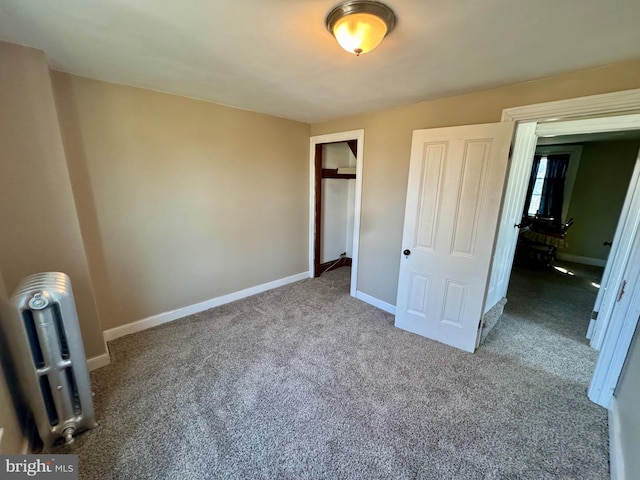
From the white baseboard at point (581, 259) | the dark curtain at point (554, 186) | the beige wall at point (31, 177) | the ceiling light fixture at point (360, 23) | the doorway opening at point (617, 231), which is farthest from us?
the dark curtain at point (554, 186)

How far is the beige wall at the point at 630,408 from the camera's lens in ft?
4.05

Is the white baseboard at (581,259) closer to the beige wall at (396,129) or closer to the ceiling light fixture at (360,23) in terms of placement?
the beige wall at (396,129)

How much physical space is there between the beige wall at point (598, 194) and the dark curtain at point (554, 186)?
0.20 m

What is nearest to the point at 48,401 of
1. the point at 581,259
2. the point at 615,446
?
the point at 615,446

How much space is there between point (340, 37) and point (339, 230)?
334 cm

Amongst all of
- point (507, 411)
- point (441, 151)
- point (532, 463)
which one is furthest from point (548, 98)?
point (532, 463)

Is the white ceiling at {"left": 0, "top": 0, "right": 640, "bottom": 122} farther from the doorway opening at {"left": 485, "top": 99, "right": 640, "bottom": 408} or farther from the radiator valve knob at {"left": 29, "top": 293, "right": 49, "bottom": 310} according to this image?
the radiator valve knob at {"left": 29, "top": 293, "right": 49, "bottom": 310}

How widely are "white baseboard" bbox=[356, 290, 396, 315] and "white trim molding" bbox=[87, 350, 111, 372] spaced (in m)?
2.63

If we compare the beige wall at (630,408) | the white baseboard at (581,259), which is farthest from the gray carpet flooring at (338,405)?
the white baseboard at (581,259)

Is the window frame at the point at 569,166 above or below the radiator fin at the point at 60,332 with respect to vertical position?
above

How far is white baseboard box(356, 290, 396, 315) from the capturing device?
3.02 m

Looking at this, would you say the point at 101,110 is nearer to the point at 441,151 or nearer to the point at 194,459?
the point at 194,459

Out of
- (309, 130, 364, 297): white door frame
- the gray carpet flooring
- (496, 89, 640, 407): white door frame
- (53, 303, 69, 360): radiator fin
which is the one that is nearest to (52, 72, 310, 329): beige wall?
(309, 130, 364, 297): white door frame

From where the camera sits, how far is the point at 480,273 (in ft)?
7.19
